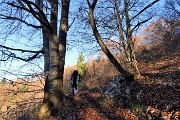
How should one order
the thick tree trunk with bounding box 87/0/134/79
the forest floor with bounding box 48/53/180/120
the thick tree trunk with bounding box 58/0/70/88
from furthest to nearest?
the thick tree trunk with bounding box 87/0/134/79, the thick tree trunk with bounding box 58/0/70/88, the forest floor with bounding box 48/53/180/120

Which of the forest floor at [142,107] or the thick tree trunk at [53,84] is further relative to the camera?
the thick tree trunk at [53,84]

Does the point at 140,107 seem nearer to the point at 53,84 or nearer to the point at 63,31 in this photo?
the point at 53,84

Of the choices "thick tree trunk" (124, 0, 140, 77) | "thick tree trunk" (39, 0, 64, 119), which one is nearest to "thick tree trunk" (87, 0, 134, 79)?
"thick tree trunk" (39, 0, 64, 119)

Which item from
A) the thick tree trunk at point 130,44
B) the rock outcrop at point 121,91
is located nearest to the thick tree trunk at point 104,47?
the rock outcrop at point 121,91

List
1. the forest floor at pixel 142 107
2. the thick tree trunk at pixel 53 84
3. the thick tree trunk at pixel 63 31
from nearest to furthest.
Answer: the forest floor at pixel 142 107 → the thick tree trunk at pixel 53 84 → the thick tree trunk at pixel 63 31

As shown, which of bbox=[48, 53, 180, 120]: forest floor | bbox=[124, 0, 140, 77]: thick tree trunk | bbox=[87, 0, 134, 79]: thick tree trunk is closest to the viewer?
bbox=[48, 53, 180, 120]: forest floor

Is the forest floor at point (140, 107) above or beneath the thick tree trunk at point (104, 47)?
beneath

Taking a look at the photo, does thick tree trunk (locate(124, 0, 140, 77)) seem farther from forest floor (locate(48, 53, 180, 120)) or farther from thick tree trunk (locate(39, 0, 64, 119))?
thick tree trunk (locate(39, 0, 64, 119))

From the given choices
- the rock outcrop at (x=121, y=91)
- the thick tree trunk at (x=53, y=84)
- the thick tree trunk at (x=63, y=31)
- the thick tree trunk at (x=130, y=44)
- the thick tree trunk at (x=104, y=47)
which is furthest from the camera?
the thick tree trunk at (x=130, y=44)

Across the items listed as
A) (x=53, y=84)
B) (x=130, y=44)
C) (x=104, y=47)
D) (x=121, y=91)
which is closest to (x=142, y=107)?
(x=121, y=91)

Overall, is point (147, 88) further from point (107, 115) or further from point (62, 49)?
point (62, 49)

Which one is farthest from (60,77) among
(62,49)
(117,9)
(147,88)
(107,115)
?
(117,9)

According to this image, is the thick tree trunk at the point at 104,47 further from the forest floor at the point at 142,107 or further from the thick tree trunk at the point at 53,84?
the thick tree trunk at the point at 53,84

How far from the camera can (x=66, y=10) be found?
955cm
